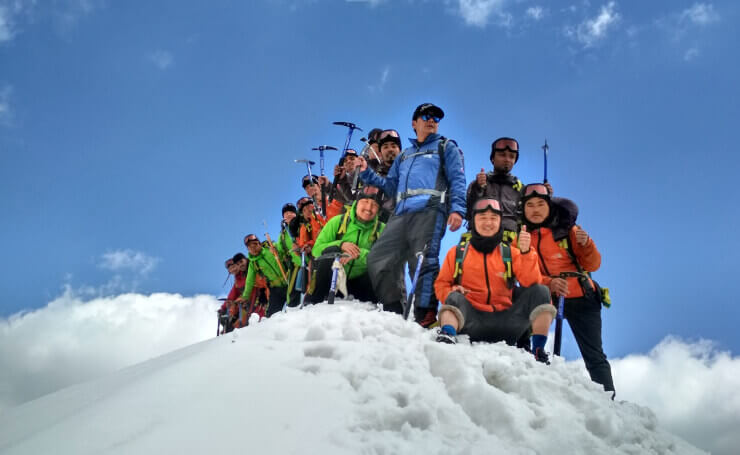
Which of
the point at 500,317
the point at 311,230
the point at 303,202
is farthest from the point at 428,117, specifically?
the point at 303,202

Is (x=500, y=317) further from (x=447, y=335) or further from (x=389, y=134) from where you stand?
(x=389, y=134)

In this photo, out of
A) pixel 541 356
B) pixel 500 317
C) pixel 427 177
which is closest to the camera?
pixel 541 356

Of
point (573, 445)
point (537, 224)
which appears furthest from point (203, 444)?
point (537, 224)

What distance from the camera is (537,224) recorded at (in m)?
6.07

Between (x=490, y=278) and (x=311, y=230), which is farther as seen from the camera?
(x=311, y=230)

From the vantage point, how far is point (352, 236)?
6980 millimetres

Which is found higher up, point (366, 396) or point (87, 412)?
point (366, 396)

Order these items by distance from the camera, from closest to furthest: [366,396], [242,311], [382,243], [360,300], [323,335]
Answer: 1. [366,396]
2. [323,335]
3. [382,243]
4. [360,300]
5. [242,311]

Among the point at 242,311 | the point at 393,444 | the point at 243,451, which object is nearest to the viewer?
the point at 243,451

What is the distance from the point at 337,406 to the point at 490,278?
288 centimetres

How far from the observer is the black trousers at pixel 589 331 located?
558cm

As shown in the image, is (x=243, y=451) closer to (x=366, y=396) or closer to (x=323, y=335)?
(x=366, y=396)

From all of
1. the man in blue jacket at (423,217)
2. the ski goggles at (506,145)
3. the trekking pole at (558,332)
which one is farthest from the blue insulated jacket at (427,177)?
the trekking pole at (558,332)

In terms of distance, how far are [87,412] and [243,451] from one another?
3.31 ft
